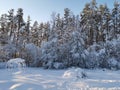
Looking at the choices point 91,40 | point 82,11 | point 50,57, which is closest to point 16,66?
point 50,57

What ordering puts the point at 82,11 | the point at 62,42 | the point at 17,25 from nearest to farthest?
1. the point at 62,42
2. the point at 82,11
3. the point at 17,25

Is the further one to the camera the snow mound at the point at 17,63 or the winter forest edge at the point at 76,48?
the winter forest edge at the point at 76,48

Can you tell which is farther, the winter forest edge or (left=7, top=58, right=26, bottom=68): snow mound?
the winter forest edge

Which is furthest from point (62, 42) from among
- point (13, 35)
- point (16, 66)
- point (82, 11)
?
point (13, 35)

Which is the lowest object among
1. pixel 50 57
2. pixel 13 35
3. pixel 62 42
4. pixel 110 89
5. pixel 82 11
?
pixel 110 89

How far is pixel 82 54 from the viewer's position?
92.7 feet

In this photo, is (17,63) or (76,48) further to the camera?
(76,48)

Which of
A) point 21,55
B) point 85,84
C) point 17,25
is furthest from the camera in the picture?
point 17,25

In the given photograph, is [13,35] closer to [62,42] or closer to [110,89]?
[62,42]

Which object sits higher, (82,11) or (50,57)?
(82,11)

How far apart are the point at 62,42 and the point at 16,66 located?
7.08m

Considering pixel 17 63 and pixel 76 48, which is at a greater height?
pixel 76 48

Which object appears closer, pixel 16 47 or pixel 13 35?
pixel 16 47

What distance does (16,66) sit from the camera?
25.9 meters
